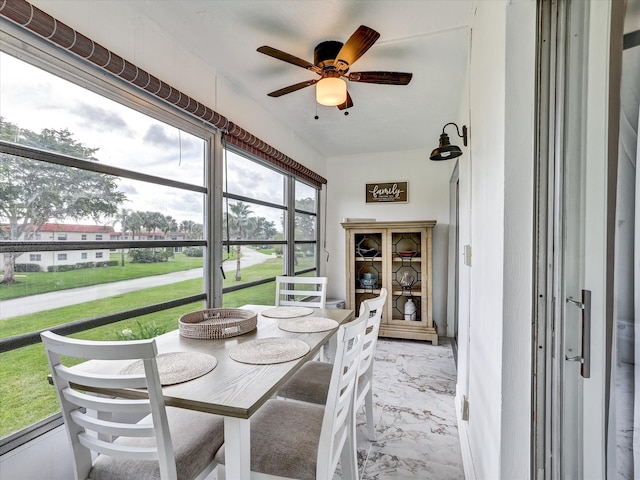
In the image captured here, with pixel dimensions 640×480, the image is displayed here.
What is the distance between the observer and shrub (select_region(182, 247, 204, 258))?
7.35 ft

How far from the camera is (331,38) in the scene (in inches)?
77.2

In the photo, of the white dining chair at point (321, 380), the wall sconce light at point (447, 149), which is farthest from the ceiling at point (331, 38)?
the white dining chair at point (321, 380)

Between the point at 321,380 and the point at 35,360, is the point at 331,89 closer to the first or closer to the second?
the point at 321,380

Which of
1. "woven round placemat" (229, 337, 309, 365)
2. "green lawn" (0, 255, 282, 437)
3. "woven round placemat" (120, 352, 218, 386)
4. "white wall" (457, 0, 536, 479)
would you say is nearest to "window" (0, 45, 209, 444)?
"green lawn" (0, 255, 282, 437)

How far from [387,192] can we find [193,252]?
9.52 ft

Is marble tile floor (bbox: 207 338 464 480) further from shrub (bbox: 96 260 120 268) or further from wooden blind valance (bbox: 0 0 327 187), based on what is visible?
wooden blind valance (bbox: 0 0 327 187)

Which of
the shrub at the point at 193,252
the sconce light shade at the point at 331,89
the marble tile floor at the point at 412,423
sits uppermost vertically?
the sconce light shade at the point at 331,89

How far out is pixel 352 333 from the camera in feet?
3.83

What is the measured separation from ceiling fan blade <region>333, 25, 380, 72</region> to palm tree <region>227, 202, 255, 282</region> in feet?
4.58

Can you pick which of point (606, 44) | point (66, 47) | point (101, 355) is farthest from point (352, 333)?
point (66, 47)

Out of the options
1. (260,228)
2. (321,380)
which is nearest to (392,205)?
(260,228)

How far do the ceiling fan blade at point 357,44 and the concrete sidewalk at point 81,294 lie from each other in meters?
1.69

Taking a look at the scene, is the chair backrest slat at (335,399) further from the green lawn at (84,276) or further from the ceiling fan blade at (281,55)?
the ceiling fan blade at (281,55)

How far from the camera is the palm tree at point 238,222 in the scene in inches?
106
